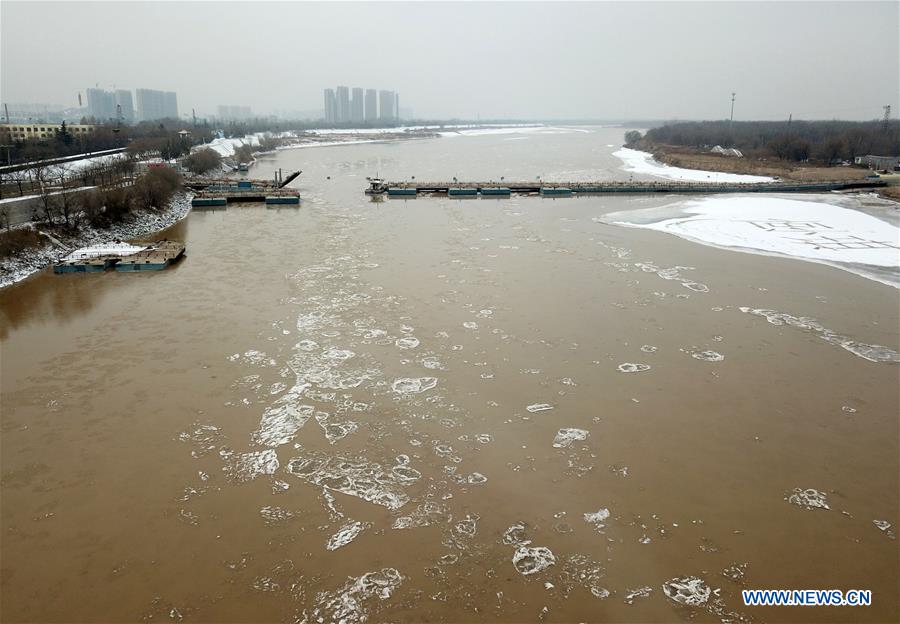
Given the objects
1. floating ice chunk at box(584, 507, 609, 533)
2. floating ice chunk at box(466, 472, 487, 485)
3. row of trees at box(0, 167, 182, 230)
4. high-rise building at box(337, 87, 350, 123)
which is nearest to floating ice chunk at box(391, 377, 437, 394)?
floating ice chunk at box(466, 472, 487, 485)

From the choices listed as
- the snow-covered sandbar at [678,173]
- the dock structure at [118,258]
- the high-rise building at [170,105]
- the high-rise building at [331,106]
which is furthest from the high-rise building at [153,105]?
the dock structure at [118,258]

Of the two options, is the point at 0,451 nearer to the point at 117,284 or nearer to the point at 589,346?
the point at 117,284

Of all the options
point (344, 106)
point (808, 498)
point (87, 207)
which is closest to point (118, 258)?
point (87, 207)

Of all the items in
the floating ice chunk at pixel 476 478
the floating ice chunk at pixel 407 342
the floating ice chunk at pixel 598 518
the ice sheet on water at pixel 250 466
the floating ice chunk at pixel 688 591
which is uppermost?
the floating ice chunk at pixel 407 342

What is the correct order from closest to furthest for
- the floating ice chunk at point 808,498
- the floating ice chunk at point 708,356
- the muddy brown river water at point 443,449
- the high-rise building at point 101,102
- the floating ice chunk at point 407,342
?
the muddy brown river water at point 443,449 < the floating ice chunk at point 808,498 < the floating ice chunk at point 708,356 < the floating ice chunk at point 407,342 < the high-rise building at point 101,102

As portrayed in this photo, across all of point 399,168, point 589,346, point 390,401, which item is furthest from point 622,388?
point 399,168

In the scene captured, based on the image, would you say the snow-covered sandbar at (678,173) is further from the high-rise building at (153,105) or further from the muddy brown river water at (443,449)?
the high-rise building at (153,105)

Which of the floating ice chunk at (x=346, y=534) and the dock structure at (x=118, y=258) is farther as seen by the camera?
the dock structure at (x=118, y=258)
